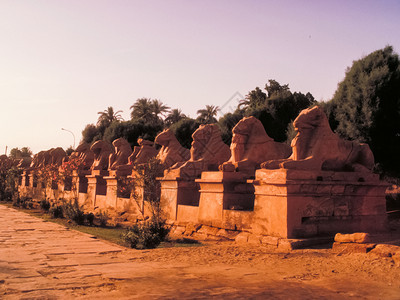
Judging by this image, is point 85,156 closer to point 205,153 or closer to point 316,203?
point 205,153

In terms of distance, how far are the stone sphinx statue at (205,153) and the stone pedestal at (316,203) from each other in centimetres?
295

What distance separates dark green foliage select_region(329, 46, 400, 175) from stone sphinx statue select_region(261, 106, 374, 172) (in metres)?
11.7

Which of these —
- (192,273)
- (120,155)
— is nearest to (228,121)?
(120,155)

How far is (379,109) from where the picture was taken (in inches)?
741

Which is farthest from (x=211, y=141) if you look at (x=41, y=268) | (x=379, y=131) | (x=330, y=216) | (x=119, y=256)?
(x=379, y=131)

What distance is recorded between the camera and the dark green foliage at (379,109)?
1891cm

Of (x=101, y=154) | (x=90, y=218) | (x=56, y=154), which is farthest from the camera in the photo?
(x=56, y=154)

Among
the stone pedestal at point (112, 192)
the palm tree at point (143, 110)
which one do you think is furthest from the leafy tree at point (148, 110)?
the stone pedestal at point (112, 192)

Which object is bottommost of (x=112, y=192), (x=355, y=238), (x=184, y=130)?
(x=355, y=238)

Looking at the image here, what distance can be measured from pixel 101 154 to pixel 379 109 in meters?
12.9

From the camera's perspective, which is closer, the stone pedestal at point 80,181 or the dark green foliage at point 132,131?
the stone pedestal at point 80,181

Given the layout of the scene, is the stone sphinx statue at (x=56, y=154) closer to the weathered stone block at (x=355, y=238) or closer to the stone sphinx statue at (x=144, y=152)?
the stone sphinx statue at (x=144, y=152)

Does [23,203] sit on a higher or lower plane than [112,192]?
lower

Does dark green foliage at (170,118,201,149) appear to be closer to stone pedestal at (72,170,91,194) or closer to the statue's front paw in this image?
stone pedestal at (72,170,91,194)
